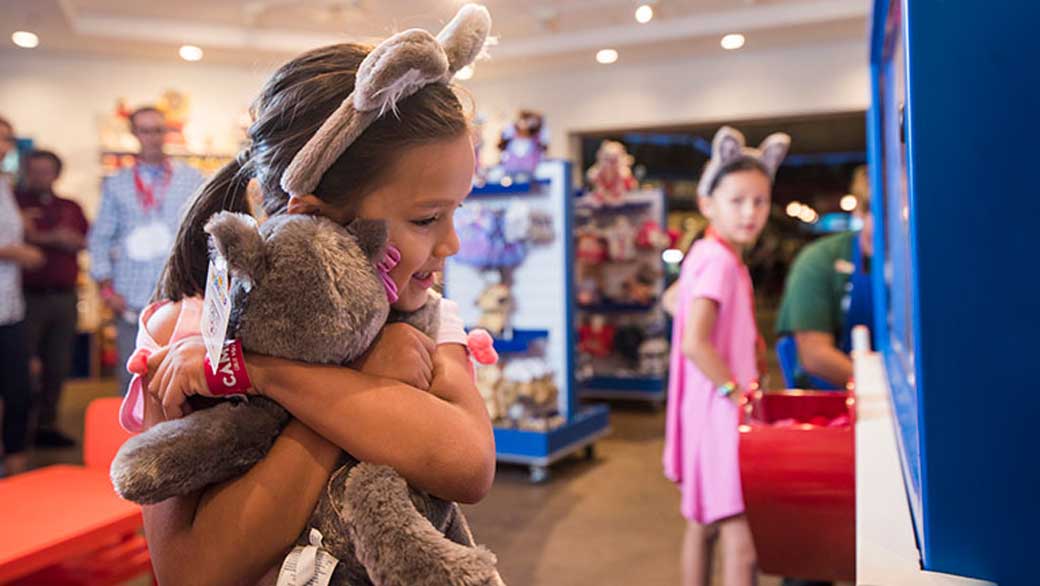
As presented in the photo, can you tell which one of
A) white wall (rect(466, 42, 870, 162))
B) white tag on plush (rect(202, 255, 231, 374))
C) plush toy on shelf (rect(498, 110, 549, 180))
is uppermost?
white wall (rect(466, 42, 870, 162))

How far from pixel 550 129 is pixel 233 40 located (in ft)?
10.8

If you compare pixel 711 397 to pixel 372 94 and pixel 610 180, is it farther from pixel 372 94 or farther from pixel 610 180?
pixel 610 180

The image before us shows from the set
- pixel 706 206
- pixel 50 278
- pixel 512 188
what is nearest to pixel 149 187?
pixel 50 278

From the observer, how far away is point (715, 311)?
246cm

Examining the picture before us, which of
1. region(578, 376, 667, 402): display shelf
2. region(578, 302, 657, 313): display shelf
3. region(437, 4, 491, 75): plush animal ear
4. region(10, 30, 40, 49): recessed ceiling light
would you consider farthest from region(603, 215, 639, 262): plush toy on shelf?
region(437, 4, 491, 75): plush animal ear

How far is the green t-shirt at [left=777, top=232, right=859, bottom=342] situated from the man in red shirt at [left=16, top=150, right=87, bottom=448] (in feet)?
14.4

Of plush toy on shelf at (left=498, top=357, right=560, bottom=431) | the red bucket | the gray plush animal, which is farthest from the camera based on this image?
plush toy on shelf at (left=498, top=357, right=560, bottom=431)

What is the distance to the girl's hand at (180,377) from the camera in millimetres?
829

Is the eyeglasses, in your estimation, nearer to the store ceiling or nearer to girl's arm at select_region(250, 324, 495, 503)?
the store ceiling

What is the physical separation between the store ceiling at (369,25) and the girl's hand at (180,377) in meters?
6.03

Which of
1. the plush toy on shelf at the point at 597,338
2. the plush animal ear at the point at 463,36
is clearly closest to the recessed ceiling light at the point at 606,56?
the plush toy on shelf at the point at 597,338

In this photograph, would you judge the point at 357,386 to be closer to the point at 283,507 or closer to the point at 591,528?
the point at 283,507

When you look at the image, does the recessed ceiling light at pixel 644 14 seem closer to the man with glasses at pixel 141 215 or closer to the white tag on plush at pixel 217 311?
the man with glasses at pixel 141 215

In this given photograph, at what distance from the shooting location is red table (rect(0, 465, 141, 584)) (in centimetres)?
167
